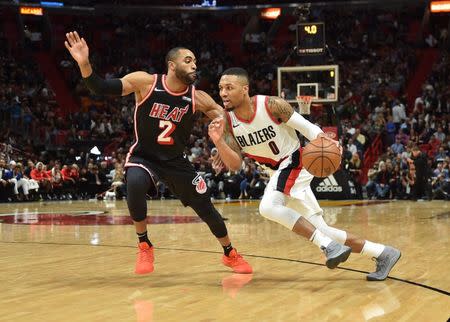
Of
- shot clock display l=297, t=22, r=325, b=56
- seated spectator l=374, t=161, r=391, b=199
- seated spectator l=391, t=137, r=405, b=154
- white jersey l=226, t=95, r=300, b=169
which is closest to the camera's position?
white jersey l=226, t=95, r=300, b=169

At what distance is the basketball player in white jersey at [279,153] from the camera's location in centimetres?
544

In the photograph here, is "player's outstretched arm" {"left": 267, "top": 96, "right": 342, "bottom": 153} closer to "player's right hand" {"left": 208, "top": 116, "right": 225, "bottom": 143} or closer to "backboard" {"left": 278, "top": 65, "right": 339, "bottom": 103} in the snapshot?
"player's right hand" {"left": 208, "top": 116, "right": 225, "bottom": 143}

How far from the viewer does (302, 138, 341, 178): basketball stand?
5316 millimetres

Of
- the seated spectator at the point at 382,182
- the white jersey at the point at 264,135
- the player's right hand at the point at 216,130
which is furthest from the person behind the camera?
the seated spectator at the point at 382,182

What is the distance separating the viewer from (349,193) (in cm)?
1805

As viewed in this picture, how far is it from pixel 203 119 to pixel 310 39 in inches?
334

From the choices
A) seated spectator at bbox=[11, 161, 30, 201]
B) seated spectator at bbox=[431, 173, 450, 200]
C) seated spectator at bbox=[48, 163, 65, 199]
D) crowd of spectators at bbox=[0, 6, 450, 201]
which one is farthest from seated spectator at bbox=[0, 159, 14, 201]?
seated spectator at bbox=[431, 173, 450, 200]

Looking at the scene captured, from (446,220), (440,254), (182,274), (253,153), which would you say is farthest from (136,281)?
(446,220)

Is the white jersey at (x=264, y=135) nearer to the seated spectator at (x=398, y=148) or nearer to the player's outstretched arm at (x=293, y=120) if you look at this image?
the player's outstretched arm at (x=293, y=120)

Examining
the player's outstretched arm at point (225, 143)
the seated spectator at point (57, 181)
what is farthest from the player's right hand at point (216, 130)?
the seated spectator at point (57, 181)

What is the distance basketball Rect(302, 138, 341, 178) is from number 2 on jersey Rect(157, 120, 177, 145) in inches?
45.0

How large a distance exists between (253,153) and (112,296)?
1.71m

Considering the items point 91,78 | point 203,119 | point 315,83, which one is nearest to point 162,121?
point 91,78

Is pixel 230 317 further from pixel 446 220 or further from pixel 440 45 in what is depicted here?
pixel 440 45
